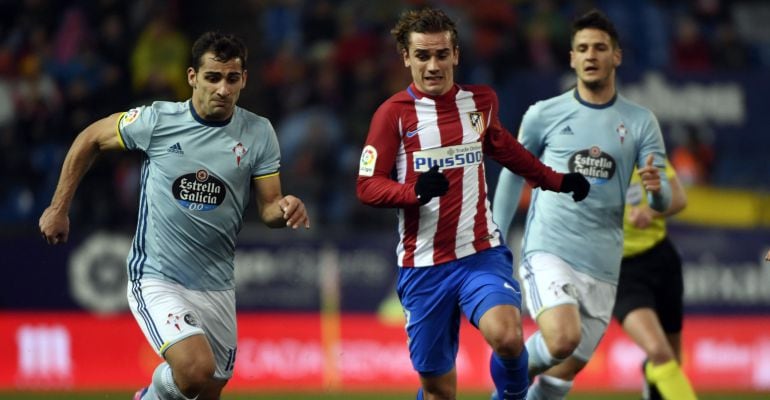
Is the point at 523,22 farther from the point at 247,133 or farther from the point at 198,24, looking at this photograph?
the point at 247,133

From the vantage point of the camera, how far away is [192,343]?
715 cm

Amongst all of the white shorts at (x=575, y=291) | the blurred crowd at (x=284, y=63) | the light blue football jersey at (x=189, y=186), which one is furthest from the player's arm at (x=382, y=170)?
the blurred crowd at (x=284, y=63)

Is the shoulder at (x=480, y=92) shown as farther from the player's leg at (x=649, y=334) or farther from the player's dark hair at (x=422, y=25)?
the player's leg at (x=649, y=334)

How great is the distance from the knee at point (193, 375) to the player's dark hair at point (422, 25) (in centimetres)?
211

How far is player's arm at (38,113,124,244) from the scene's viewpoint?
289 inches

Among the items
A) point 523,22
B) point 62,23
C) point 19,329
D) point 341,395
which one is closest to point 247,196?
point 341,395

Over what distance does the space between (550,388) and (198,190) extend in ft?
8.52

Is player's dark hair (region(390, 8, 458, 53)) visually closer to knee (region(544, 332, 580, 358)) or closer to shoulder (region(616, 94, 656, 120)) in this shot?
shoulder (region(616, 94, 656, 120))

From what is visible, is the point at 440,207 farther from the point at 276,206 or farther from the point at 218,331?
the point at 218,331

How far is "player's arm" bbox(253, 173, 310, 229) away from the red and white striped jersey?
39cm

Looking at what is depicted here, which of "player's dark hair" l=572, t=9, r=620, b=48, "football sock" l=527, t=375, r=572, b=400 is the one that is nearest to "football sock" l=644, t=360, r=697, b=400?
"football sock" l=527, t=375, r=572, b=400

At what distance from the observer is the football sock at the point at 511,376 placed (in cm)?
730

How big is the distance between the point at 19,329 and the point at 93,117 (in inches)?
117

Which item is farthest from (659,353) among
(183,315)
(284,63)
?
(284,63)
